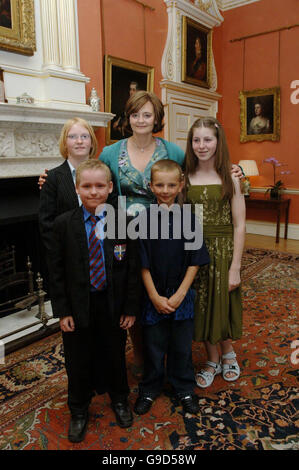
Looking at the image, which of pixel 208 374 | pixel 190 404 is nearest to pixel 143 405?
pixel 190 404

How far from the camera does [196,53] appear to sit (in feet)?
21.7

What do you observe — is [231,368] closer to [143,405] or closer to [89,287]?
[143,405]

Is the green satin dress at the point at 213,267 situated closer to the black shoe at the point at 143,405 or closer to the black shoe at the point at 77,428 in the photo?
the black shoe at the point at 143,405

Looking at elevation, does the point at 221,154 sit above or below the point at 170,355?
above

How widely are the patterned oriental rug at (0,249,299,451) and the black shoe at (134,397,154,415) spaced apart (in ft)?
0.11

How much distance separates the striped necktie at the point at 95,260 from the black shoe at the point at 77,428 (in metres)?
0.75

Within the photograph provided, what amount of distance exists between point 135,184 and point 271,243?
5016 mm

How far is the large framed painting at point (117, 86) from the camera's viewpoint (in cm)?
486

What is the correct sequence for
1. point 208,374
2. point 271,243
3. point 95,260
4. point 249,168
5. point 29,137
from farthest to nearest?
point 249,168, point 271,243, point 29,137, point 208,374, point 95,260

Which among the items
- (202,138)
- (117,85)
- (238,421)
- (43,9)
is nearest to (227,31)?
(117,85)

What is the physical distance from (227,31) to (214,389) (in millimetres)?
7274

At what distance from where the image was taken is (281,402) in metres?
2.20

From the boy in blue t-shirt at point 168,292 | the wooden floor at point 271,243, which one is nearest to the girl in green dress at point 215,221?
the boy in blue t-shirt at point 168,292

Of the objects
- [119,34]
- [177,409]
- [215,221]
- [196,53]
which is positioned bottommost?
[177,409]
